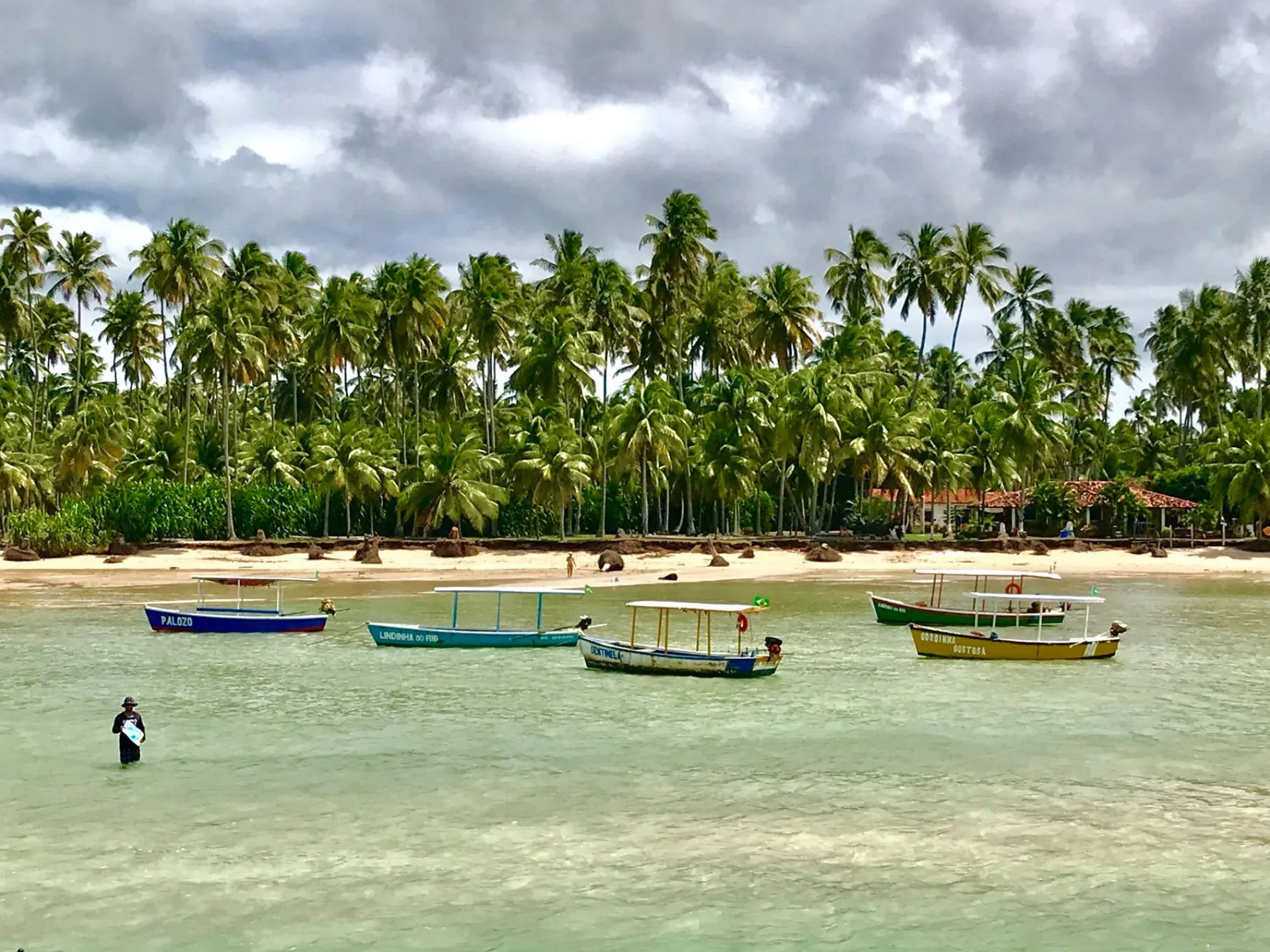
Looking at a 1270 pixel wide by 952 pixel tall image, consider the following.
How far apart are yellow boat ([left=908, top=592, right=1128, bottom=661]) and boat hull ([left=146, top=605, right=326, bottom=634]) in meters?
20.1

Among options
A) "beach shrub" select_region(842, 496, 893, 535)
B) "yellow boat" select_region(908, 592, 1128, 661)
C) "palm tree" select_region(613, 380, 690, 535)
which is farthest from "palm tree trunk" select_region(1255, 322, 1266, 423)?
"yellow boat" select_region(908, 592, 1128, 661)

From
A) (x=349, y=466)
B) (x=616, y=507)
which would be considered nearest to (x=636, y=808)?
(x=349, y=466)

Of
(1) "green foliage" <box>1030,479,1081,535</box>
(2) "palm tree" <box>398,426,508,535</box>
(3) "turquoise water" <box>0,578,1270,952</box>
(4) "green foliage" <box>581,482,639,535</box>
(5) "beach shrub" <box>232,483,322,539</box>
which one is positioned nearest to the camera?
(3) "turquoise water" <box>0,578,1270,952</box>

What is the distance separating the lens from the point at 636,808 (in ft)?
61.7

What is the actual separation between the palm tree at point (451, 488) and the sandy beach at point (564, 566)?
2.90 m

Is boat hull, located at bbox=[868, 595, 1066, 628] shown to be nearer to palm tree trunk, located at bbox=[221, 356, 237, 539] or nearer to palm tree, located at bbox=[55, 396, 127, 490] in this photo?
palm tree trunk, located at bbox=[221, 356, 237, 539]

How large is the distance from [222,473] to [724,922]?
7386cm

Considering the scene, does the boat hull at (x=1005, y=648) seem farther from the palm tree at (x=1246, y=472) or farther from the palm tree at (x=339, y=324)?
the palm tree at (x=339, y=324)

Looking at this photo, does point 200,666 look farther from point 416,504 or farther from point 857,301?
point 857,301

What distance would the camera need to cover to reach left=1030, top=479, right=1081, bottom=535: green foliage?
275ft

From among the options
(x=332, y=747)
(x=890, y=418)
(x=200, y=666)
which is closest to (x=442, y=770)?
(x=332, y=747)

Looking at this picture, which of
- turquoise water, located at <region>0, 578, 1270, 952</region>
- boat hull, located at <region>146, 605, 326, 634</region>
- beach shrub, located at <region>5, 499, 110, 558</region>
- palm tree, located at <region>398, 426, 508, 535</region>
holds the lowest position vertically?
turquoise water, located at <region>0, 578, 1270, 952</region>

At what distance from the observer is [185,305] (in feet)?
268

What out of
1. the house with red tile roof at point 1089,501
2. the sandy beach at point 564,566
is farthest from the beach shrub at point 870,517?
the sandy beach at point 564,566
